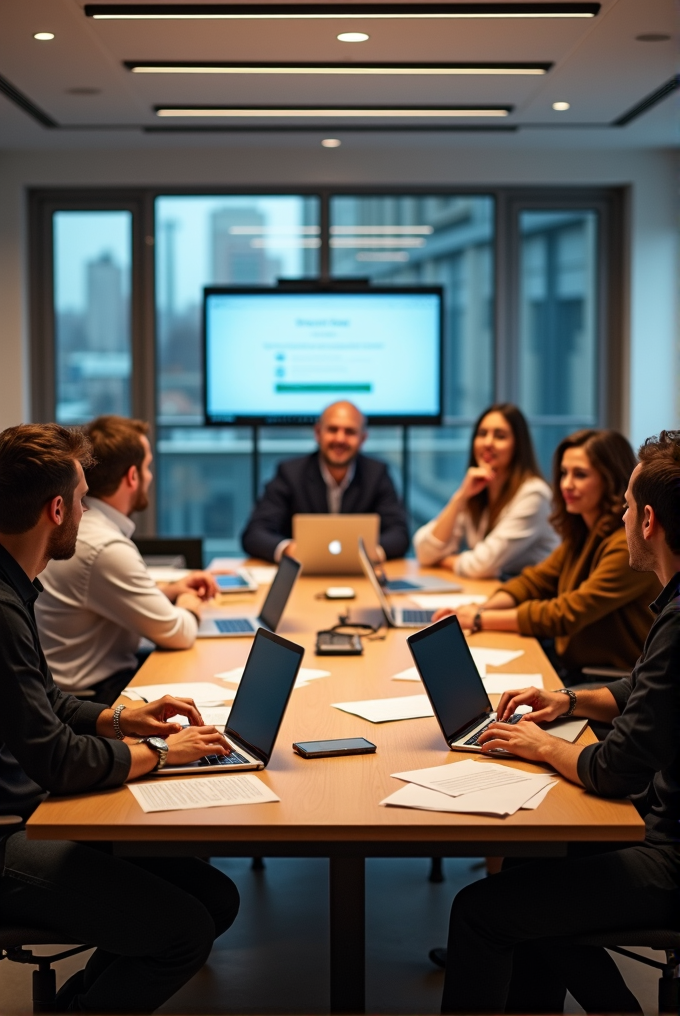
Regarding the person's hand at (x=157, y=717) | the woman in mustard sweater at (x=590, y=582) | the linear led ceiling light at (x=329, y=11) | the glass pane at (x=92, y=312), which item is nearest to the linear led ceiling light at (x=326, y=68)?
the linear led ceiling light at (x=329, y=11)

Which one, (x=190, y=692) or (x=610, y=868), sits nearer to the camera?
(x=610, y=868)

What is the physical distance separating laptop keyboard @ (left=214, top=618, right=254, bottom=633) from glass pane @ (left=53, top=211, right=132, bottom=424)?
3821 mm

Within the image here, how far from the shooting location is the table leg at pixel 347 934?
195 centimetres

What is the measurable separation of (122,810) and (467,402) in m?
5.64

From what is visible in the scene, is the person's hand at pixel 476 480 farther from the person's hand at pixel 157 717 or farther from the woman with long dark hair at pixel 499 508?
the person's hand at pixel 157 717

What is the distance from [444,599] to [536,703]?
1653mm

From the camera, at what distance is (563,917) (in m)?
1.91

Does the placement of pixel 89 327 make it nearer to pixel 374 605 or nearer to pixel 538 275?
pixel 538 275

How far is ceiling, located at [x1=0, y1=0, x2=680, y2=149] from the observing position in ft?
14.1

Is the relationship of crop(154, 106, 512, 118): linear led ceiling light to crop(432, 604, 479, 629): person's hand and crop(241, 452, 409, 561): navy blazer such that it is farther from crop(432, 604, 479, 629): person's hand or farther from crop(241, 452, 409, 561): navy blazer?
crop(432, 604, 479, 629): person's hand

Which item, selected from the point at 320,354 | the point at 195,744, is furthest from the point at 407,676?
the point at 320,354

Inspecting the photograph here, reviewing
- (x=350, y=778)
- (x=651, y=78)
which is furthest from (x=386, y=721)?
(x=651, y=78)

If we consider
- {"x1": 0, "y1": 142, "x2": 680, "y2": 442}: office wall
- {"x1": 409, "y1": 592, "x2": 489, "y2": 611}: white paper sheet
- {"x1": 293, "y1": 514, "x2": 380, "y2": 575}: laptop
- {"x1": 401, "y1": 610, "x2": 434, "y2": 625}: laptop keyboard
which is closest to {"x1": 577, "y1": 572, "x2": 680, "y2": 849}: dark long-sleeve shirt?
{"x1": 401, "y1": 610, "x2": 434, "y2": 625}: laptop keyboard

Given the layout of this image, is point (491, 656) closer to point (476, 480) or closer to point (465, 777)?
point (465, 777)
